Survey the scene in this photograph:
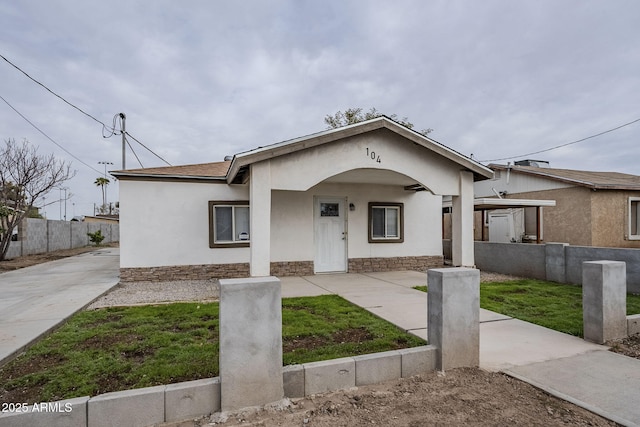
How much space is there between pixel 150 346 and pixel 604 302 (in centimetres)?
588

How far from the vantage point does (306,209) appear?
1034 cm

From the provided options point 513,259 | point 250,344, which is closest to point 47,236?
point 250,344

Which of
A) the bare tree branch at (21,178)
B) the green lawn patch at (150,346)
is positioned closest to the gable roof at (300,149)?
the green lawn patch at (150,346)

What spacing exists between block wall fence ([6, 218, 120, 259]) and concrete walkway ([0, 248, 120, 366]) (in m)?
5.53

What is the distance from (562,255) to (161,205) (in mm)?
10978

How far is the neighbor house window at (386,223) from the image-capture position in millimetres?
11086

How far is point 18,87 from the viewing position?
37.8 ft

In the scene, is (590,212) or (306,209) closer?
(306,209)

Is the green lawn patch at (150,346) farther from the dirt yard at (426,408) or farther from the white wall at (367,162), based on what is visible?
the white wall at (367,162)

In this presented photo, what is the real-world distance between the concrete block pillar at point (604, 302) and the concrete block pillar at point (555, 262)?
15.9ft

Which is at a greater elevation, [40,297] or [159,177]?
[159,177]

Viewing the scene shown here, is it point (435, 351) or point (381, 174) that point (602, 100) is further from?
point (435, 351)

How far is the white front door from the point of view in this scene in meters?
10.5

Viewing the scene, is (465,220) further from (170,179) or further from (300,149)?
(170,179)
